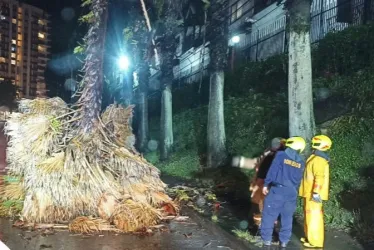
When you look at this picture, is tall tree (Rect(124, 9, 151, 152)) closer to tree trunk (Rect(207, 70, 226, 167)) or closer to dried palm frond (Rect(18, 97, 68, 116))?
tree trunk (Rect(207, 70, 226, 167))

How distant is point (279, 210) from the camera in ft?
22.3

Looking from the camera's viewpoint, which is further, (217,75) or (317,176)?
(217,75)

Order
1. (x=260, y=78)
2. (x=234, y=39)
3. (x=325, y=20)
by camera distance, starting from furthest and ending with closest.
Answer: (x=234, y=39) → (x=260, y=78) → (x=325, y=20)

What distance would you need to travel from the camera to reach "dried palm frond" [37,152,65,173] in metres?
7.99

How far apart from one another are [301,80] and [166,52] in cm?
1026

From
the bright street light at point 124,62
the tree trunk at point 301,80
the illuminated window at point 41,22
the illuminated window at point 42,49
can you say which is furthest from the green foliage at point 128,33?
the illuminated window at point 41,22

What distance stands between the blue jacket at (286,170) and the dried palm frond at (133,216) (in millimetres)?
2239

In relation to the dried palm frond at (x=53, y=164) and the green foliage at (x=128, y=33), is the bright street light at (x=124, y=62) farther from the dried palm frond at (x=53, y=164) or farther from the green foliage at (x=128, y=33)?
the dried palm frond at (x=53, y=164)

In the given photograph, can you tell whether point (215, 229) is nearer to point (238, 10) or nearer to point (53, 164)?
point (53, 164)

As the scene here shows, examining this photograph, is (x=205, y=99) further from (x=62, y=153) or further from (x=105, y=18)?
(x=62, y=153)

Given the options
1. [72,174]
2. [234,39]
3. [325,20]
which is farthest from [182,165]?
[234,39]

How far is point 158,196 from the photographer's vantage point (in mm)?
8711

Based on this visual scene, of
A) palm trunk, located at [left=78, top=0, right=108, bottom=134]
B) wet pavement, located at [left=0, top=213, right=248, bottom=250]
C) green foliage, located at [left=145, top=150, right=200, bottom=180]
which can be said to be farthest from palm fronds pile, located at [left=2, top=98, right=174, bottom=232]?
green foliage, located at [left=145, top=150, right=200, bottom=180]

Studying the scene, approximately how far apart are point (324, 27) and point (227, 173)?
273 inches
